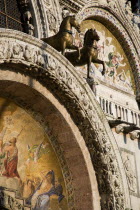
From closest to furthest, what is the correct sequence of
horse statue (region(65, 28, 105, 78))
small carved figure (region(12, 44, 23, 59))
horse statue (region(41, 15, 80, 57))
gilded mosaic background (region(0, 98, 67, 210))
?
small carved figure (region(12, 44, 23, 59)) → gilded mosaic background (region(0, 98, 67, 210)) → horse statue (region(41, 15, 80, 57)) → horse statue (region(65, 28, 105, 78))

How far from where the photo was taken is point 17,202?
9672 millimetres

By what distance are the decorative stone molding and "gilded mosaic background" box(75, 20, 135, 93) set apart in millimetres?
3712

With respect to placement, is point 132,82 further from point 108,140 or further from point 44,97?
point 44,97

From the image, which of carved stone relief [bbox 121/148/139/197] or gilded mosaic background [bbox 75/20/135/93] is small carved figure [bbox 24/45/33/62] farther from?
gilded mosaic background [bbox 75/20/135/93]

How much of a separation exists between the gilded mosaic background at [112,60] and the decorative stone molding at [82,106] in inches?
146

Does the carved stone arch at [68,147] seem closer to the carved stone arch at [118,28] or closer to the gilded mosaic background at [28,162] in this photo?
the gilded mosaic background at [28,162]

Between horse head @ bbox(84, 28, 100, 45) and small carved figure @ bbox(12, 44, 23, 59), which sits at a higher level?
horse head @ bbox(84, 28, 100, 45)

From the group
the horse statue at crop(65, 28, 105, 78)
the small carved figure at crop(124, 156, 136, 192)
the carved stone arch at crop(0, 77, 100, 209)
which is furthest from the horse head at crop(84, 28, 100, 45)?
the small carved figure at crop(124, 156, 136, 192)

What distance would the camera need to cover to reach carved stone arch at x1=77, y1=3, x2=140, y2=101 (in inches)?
557

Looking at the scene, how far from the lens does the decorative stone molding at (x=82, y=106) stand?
30.5 ft

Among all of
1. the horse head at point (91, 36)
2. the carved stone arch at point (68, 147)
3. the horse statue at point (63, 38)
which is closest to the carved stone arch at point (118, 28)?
the horse head at point (91, 36)

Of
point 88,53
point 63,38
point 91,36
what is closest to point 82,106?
point 88,53

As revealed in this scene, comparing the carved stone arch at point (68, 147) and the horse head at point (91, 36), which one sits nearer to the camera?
the carved stone arch at point (68, 147)

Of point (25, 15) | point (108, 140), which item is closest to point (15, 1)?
point (25, 15)
